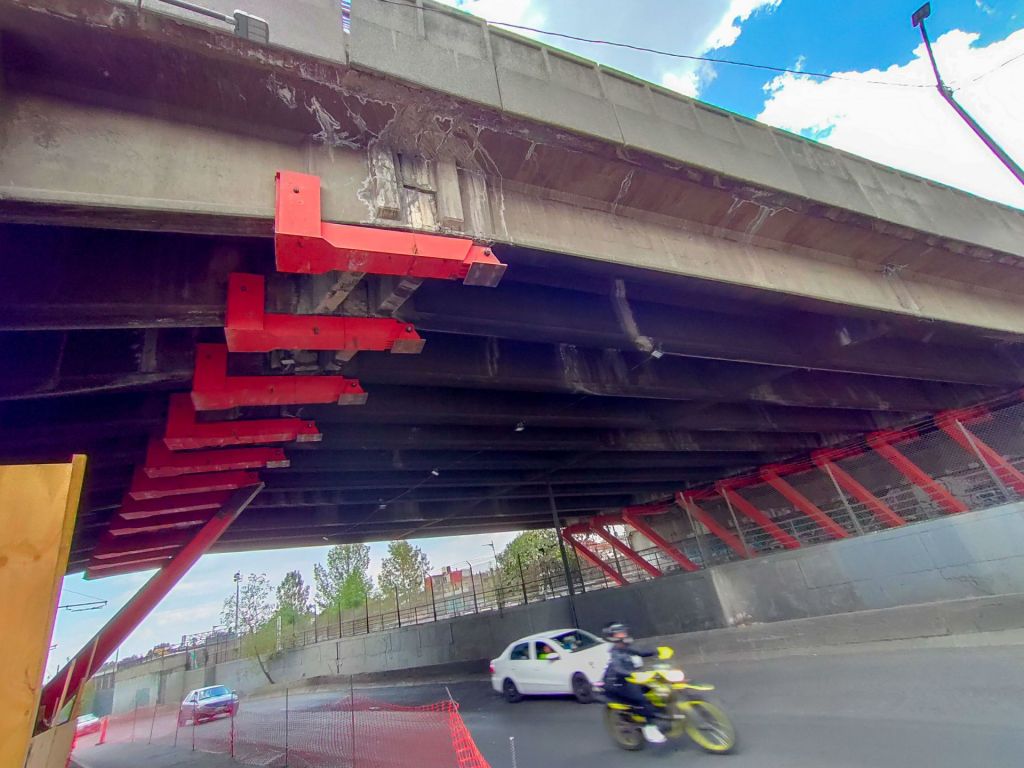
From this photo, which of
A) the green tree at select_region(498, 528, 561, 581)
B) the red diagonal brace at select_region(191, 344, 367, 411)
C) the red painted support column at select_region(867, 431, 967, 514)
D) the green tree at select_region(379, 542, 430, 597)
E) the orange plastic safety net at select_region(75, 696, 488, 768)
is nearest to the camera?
the red diagonal brace at select_region(191, 344, 367, 411)

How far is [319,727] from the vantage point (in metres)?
12.4

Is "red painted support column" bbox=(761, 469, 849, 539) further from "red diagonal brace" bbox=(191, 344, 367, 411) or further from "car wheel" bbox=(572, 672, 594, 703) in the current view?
"red diagonal brace" bbox=(191, 344, 367, 411)

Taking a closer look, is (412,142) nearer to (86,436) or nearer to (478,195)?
(478,195)

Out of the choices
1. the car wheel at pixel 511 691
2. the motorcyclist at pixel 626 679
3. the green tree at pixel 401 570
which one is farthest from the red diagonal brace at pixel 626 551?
the green tree at pixel 401 570

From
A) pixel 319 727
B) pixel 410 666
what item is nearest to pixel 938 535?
pixel 319 727

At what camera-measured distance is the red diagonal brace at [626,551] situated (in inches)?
929

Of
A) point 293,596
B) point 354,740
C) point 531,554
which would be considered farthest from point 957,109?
point 293,596

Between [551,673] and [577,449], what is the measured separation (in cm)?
518

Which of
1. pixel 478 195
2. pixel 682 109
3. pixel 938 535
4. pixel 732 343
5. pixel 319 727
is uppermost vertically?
pixel 682 109

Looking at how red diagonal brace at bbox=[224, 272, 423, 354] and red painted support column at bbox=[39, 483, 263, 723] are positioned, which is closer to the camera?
red diagonal brace at bbox=[224, 272, 423, 354]

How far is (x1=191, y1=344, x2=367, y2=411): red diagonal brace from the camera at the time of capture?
559 cm

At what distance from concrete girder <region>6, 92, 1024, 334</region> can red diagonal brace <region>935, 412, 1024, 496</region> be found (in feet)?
42.3

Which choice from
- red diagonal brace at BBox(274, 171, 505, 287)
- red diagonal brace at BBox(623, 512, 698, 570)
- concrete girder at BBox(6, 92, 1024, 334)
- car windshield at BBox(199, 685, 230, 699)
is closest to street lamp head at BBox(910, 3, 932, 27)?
concrete girder at BBox(6, 92, 1024, 334)

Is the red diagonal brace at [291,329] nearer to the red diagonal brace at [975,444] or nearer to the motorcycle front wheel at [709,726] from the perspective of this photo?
the motorcycle front wheel at [709,726]
